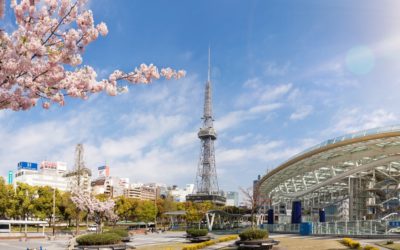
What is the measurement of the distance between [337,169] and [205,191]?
358 feet

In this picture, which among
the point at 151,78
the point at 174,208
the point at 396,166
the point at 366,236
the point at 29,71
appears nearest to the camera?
the point at 29,71

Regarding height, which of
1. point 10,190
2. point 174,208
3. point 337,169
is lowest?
point 174,208

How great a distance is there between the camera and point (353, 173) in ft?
168

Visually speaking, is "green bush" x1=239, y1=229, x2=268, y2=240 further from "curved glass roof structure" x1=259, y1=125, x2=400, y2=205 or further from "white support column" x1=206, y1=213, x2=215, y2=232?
"white support column" x1=206, y1=213, x2=215, y2=232

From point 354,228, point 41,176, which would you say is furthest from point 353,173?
point 41,176

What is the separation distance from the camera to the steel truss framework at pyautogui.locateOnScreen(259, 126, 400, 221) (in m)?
47.9

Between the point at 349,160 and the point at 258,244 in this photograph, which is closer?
the point at 258,244

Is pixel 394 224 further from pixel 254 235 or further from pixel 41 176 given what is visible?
pixel 41 176

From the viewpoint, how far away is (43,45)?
848 cm

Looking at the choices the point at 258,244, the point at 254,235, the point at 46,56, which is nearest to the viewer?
the point at 46,56

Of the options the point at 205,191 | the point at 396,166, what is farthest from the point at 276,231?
the point at 205,191

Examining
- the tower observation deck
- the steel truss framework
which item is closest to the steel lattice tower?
the tower observation deck

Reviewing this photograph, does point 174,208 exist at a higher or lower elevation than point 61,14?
lower

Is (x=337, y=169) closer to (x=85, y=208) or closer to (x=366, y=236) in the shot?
(x=366, y=236)
